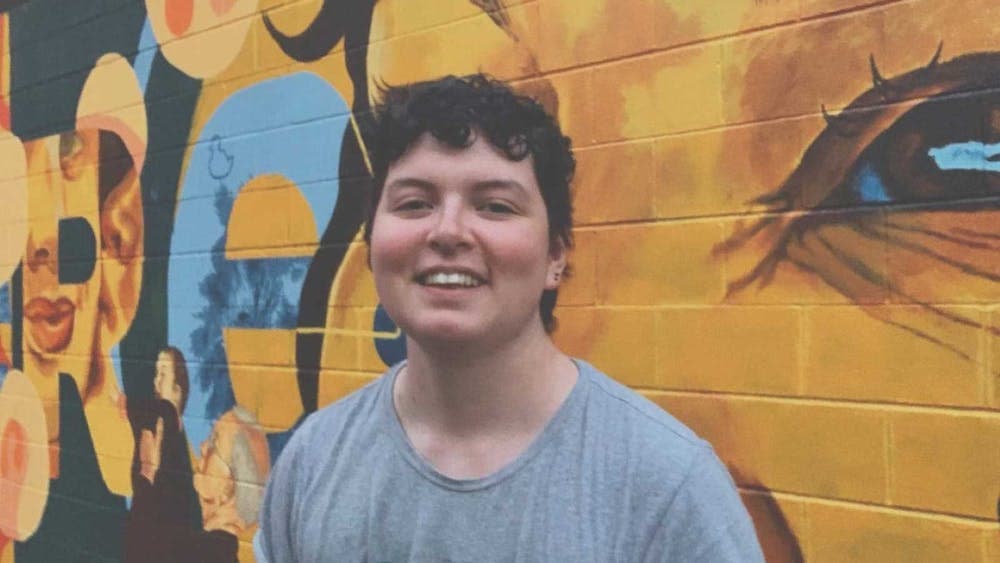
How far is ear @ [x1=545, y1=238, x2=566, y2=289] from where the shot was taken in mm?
1534

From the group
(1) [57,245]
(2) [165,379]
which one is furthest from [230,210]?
(1) [57,245]

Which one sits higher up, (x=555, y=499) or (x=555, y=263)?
(x=555, y=263)

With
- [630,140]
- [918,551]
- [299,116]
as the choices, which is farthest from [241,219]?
[918,551]

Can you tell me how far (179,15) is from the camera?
3732 millimetres

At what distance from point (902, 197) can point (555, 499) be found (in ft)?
3.49

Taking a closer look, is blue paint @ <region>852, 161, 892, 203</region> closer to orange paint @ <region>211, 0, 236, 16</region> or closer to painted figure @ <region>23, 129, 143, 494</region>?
orange paint @ <region>211, 0, 236, 16</region>

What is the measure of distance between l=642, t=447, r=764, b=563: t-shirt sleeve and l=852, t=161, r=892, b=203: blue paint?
0.94 metres

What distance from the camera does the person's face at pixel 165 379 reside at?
3.76 m

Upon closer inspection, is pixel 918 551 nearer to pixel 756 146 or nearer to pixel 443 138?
pixel 756 146

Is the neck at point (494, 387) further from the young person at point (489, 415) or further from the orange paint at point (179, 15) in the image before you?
the orange paint at point (179, 15)

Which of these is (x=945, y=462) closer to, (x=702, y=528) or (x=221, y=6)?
(x=702, y=528)

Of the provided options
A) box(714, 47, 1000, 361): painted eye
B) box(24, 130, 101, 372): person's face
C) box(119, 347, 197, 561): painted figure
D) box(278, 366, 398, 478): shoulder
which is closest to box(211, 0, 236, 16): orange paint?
box(24, 130, 101, 372): person's face

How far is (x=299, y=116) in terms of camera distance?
3.26 m

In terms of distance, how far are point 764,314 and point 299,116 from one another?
171 cm
